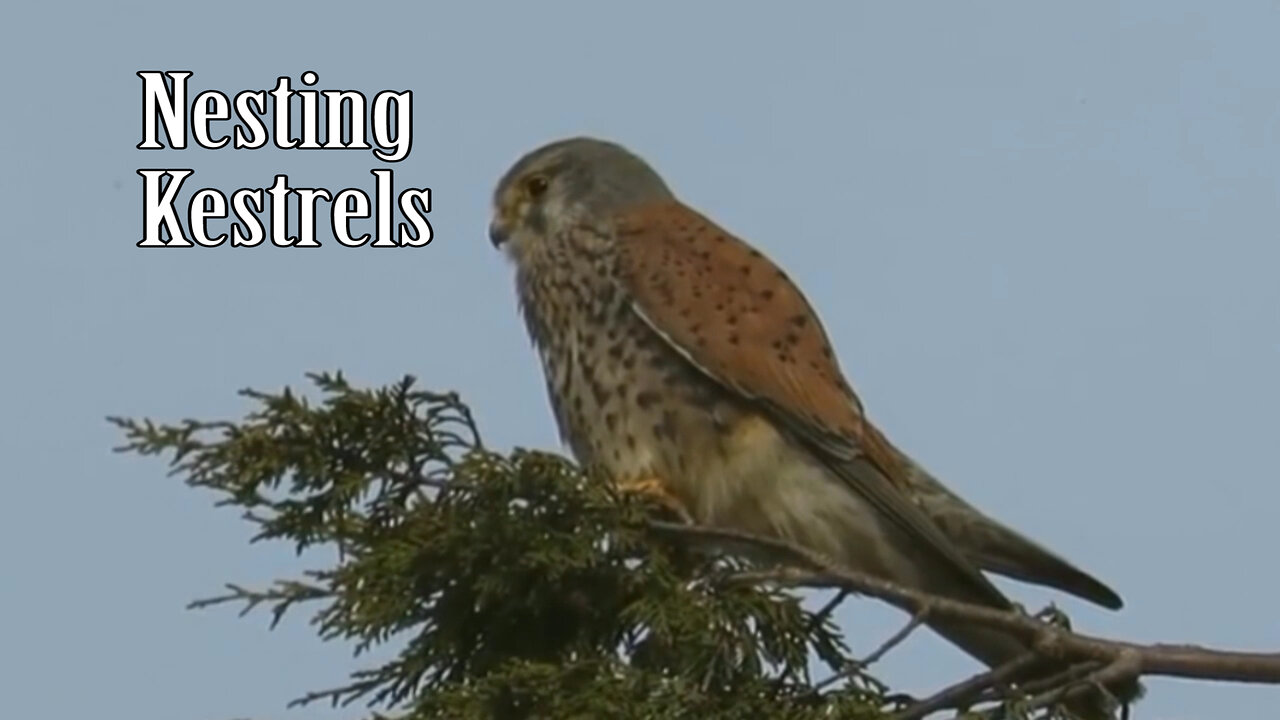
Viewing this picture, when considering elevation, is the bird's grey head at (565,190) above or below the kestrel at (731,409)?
above

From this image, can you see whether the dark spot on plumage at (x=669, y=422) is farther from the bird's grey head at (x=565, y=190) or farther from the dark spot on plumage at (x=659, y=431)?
the bird's grey head at (x=565, y=190)

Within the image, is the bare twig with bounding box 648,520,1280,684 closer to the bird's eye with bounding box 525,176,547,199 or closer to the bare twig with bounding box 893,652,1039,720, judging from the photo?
the bare twig with bounding box 893,652,1039,720

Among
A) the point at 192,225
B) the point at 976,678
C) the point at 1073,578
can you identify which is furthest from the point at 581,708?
the point at 192,225

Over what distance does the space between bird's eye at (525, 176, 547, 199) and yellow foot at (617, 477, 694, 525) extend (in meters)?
0.88

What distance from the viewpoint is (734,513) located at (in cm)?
516

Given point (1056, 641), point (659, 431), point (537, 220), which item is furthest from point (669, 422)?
point (1056, 641)

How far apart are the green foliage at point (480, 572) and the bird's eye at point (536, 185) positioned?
1559 millimetres

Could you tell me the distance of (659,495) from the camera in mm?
5121

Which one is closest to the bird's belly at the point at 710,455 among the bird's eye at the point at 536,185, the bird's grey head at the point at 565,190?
the bird's grey head at the point at 565,190

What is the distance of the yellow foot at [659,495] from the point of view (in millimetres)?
5062

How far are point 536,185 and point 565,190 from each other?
0.07 metres

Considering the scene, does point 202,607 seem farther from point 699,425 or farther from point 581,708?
point 699,425

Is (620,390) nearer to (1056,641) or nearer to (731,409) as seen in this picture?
(731,409)

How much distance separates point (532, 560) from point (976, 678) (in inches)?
27.4
